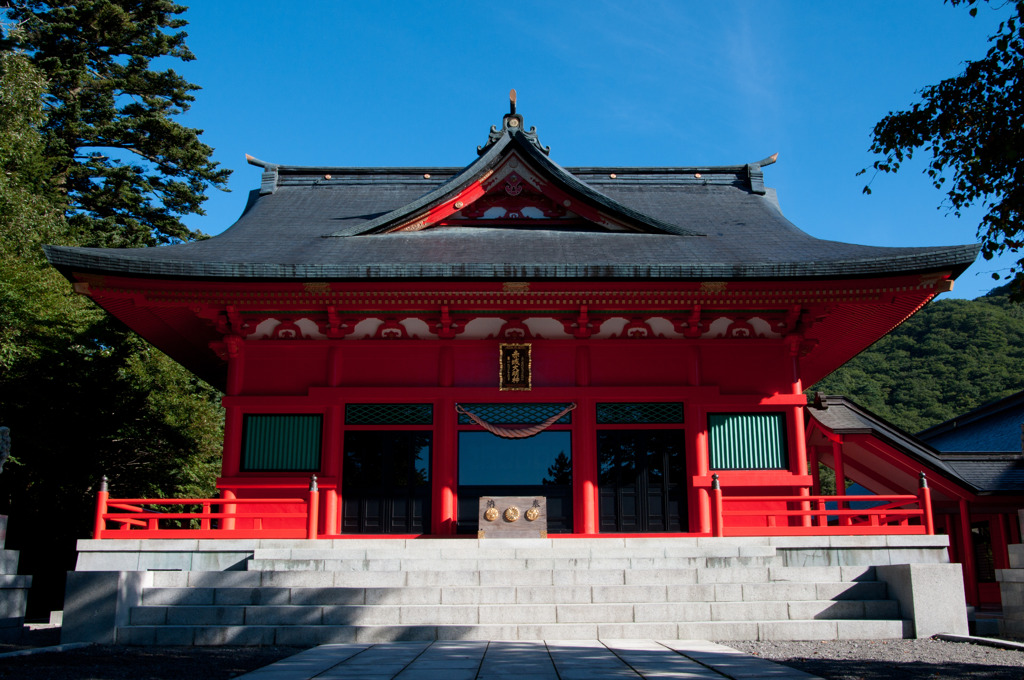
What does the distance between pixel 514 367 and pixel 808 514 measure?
5.02 metres

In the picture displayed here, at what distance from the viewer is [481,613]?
8117 mm

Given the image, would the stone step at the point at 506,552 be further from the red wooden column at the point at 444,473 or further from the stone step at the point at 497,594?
the red wooden column at the point at 444,473

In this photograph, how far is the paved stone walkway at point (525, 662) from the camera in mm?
5656

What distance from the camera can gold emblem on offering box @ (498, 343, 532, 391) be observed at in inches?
500

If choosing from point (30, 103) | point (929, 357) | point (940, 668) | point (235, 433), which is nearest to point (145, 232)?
point (30, 103)

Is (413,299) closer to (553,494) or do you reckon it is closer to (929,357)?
(553,494)

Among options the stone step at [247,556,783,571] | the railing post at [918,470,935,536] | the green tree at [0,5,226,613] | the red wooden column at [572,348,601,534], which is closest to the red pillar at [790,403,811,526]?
the railing post at [918,470,935,536]

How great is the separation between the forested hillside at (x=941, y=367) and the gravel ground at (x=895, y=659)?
3851 centimetres

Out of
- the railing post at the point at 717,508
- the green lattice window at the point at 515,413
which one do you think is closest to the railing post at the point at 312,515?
the green lattice window at the point at 515,413

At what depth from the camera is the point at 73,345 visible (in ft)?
62.3

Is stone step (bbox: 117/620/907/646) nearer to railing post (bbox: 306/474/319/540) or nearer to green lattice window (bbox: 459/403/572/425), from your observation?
railing post (bbox: 306/474/319/540)

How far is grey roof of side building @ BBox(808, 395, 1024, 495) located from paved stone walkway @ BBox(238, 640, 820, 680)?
10781mm

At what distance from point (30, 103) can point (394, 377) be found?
1527cm

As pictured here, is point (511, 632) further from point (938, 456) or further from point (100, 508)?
point (938, 456)
